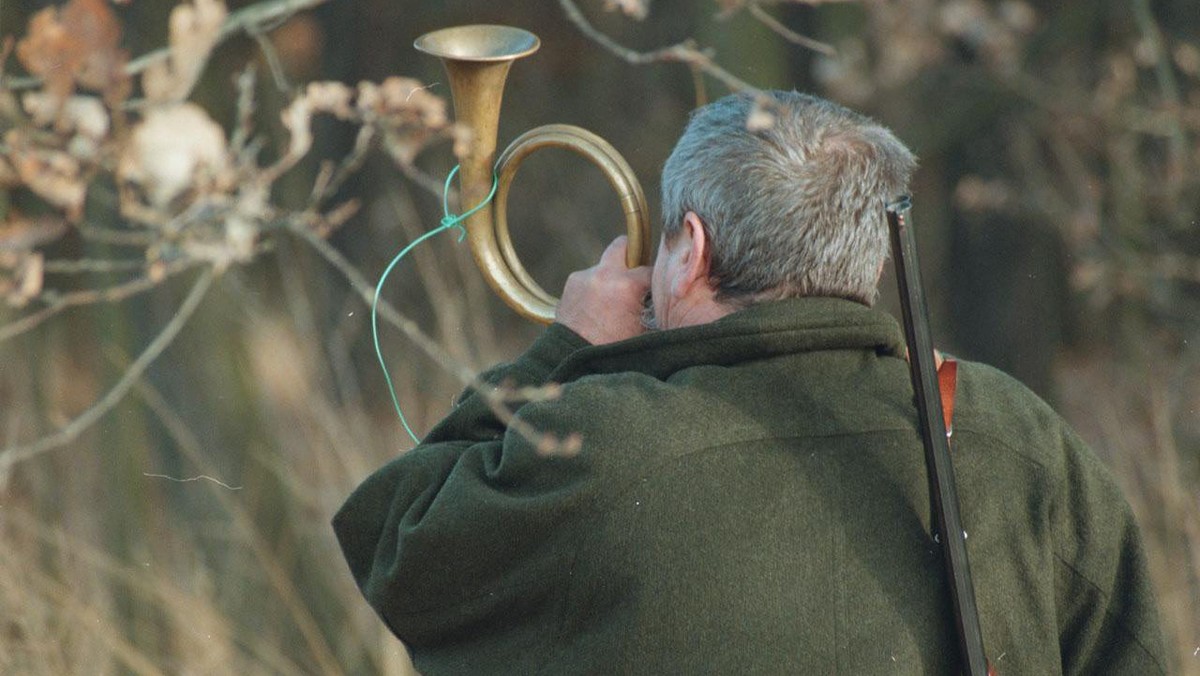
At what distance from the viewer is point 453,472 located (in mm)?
2354

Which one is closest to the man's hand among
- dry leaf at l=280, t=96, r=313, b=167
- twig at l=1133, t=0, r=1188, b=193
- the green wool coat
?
the green wool coat

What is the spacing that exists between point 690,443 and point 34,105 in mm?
1252

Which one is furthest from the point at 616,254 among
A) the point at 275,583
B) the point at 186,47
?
the point at 275,583

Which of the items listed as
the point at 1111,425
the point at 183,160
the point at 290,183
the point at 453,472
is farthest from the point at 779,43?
the point at 453,472

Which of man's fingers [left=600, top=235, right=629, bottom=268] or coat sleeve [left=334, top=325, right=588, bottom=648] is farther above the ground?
man's fingers [left=600, top=235, right=629, bottom=268]

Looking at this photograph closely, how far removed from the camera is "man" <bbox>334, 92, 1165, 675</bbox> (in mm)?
2250

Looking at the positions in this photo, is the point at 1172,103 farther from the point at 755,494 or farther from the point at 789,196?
the point at 755,494

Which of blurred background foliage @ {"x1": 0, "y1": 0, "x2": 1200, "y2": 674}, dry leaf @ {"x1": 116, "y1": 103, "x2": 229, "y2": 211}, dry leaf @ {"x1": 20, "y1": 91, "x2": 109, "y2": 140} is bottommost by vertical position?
blurred background foliage @ {"x1": 0, "y1": 0, "x2": 1200, "y2": 674}

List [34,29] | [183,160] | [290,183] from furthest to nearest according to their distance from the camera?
[290,183] < [183,160] < [34,29]

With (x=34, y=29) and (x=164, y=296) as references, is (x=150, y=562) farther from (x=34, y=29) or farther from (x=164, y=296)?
(x=34, y=29)

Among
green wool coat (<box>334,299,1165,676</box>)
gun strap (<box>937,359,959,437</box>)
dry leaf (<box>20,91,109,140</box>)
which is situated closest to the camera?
green wool coat (<box>334,299,1165,676</box>)

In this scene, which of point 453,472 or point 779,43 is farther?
point 779,43

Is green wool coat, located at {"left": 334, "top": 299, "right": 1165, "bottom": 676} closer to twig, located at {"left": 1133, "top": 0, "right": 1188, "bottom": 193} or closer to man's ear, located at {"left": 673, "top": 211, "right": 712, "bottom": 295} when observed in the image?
man's ear, located at {"left": 673, "top": 211, "right": 712, "bottom": 295}

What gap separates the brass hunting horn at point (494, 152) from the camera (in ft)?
8.79
